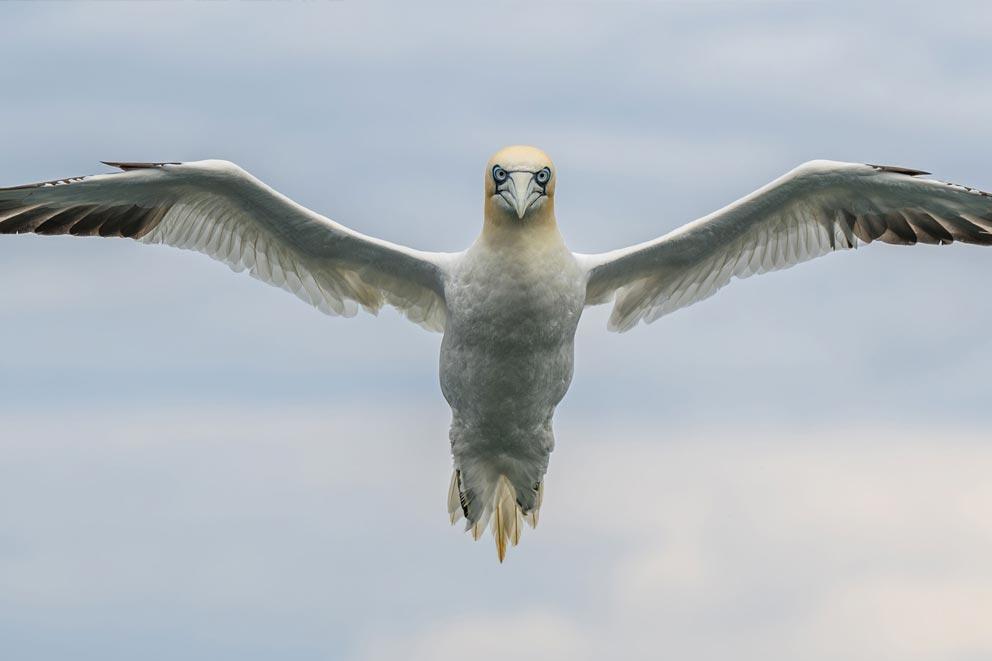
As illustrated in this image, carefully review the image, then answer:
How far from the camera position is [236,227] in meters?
19.2

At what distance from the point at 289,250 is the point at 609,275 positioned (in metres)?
3.66

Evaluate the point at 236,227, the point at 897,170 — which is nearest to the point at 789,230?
the point at 897,170

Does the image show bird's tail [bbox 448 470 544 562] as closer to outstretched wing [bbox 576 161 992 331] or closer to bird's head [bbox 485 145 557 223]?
outstretched wing [bbox 576 161 992 331]

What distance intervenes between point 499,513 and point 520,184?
4.55 m

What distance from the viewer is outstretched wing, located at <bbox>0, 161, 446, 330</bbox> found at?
1836 cm

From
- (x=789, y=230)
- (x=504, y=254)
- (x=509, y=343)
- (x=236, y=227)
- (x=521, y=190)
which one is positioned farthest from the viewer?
(x=789, y=230)

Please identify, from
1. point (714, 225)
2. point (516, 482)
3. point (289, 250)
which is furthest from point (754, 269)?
point (289, 250)

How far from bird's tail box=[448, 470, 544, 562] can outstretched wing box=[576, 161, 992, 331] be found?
95.8 inches

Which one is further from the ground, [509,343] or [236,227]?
[236,227]

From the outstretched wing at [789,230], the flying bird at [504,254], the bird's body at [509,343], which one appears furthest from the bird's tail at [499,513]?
the outstretched wing at [789,230]

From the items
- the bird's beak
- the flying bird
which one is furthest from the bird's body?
the bird's beak

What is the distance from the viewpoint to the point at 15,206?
61.1 feet

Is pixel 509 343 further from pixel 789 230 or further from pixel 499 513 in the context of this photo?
pixel 789 230

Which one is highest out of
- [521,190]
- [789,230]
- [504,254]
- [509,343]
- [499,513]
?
[789,230]
